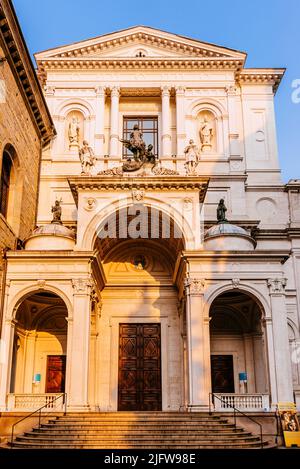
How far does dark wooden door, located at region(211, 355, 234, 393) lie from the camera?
25750mm

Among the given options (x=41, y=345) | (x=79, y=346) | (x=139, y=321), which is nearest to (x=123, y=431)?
(x=79, y=346)

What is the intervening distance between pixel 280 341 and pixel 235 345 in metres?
4.82

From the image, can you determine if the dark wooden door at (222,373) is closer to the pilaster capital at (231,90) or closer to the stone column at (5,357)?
the stone column at (5,357)

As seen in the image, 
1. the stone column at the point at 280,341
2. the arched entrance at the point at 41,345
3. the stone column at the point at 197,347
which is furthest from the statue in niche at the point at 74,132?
the stone column at the point at 280,341

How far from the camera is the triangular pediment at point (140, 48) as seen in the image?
31.5 m

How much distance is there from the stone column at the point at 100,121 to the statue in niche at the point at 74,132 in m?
1.15

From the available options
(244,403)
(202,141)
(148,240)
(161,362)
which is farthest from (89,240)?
(202,141)

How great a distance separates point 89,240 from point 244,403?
8.74 m

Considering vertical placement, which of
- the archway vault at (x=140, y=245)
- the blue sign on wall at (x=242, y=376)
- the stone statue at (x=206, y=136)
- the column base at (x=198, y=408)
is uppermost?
the stone statue at (x=206, y=136)

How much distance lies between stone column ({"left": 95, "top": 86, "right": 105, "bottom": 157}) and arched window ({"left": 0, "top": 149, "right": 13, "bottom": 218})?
21.4ft

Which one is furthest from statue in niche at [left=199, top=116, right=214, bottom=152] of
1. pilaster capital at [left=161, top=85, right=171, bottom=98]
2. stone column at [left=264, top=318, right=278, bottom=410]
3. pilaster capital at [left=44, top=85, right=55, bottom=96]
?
stone column at [left=264, top=318, right=278, bottom=410]

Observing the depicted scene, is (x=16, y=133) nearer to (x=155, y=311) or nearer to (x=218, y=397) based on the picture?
(x=155, y=311)

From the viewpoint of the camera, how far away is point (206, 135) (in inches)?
1211

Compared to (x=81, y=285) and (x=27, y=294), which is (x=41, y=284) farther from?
(x=81, y=285)
